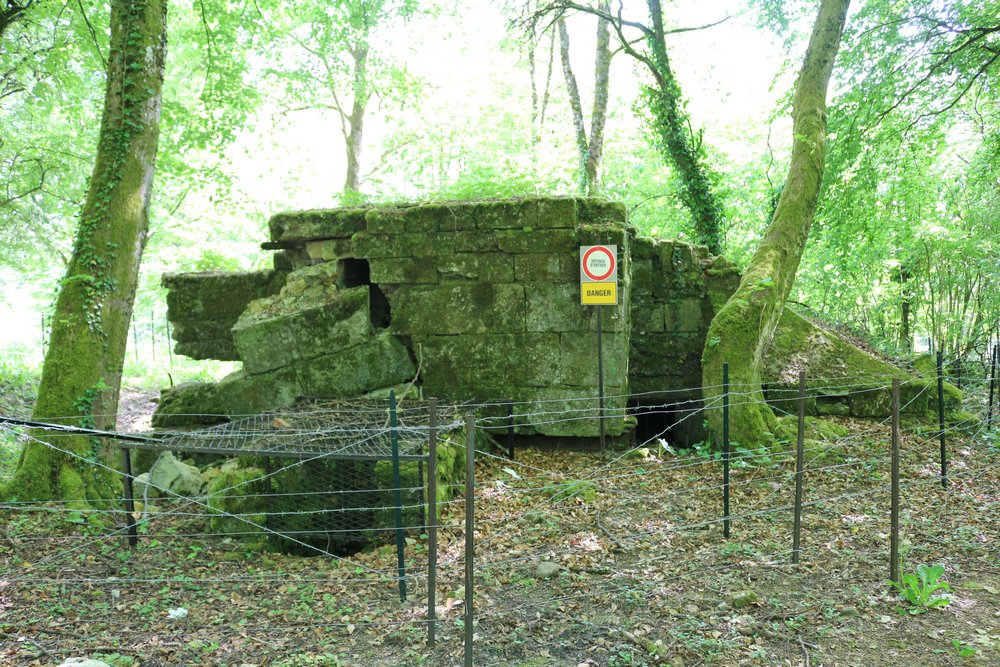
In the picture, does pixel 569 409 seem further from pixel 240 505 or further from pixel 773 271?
pixel 240 505

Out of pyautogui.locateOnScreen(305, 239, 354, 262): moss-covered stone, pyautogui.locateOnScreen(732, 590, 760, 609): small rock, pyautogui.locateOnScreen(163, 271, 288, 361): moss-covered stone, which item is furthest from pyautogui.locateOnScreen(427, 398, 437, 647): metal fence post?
pyautogui.locateOnScreen(163, 271, 288, 361): moss-covered stone

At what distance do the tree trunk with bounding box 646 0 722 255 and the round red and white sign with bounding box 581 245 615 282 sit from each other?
5539 millimetres

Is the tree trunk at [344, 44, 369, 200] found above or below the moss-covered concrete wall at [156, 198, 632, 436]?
above

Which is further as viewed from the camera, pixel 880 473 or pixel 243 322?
pixel 243 322

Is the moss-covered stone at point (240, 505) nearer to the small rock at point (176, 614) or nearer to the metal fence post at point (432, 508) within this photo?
the small rock at point (176, 614)

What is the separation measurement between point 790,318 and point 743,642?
20.8 feet

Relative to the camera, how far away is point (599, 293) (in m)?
6.45

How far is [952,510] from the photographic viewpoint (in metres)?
5.38

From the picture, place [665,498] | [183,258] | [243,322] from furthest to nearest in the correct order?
[183,258], [243,322], [665,498]

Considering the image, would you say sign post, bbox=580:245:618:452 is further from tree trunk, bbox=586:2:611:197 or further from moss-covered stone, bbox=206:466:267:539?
tree trunk, bbox=586:2:611:197

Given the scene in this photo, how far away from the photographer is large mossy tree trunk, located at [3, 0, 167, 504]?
5262mm

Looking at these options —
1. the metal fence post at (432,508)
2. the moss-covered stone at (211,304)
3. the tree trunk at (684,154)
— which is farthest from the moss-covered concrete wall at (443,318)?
the tree trunk at (684,154)

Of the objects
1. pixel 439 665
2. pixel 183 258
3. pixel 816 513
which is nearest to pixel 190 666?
pixel 439 665

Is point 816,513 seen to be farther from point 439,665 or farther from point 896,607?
point 439,665
